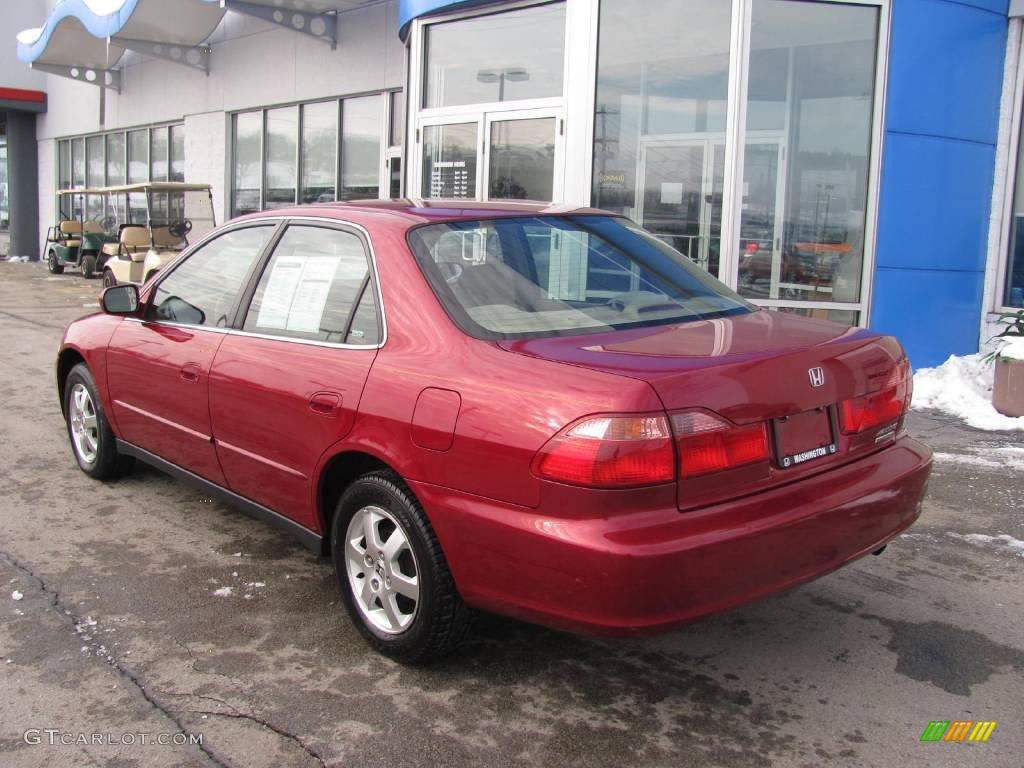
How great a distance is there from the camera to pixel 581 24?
29.3ft

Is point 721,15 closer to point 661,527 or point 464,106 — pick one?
point 464,106

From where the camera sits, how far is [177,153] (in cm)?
2166

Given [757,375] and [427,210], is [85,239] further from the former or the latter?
[757,375]

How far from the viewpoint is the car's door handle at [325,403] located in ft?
11.2

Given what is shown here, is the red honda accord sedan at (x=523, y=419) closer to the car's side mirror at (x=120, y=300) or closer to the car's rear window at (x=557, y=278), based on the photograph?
the car's rear window at (x=557, y=278)

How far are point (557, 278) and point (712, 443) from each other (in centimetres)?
109

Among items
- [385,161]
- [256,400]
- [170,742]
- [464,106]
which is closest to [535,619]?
[170,742]

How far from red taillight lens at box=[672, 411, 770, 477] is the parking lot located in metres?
0.84

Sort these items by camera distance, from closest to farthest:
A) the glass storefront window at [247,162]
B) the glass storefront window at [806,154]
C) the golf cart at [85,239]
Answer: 1. the glass storefront window at [806,154]
2. the glass storefront window at [247,162]
3. the golf cart at [85,239]

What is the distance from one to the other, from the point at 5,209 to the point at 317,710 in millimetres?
31692

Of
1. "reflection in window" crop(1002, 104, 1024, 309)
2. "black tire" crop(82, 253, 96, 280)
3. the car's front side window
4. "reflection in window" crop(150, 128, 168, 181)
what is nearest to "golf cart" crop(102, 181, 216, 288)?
"black tire" crop(82, 253, 96, 280)

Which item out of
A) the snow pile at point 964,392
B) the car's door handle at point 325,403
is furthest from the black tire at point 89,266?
the car's door handle at point 325,403

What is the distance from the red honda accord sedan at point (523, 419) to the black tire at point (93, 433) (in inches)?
37.3

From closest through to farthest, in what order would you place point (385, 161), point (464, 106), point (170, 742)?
Answer: point (170, 742), point (464, 106), point (385, 161)
